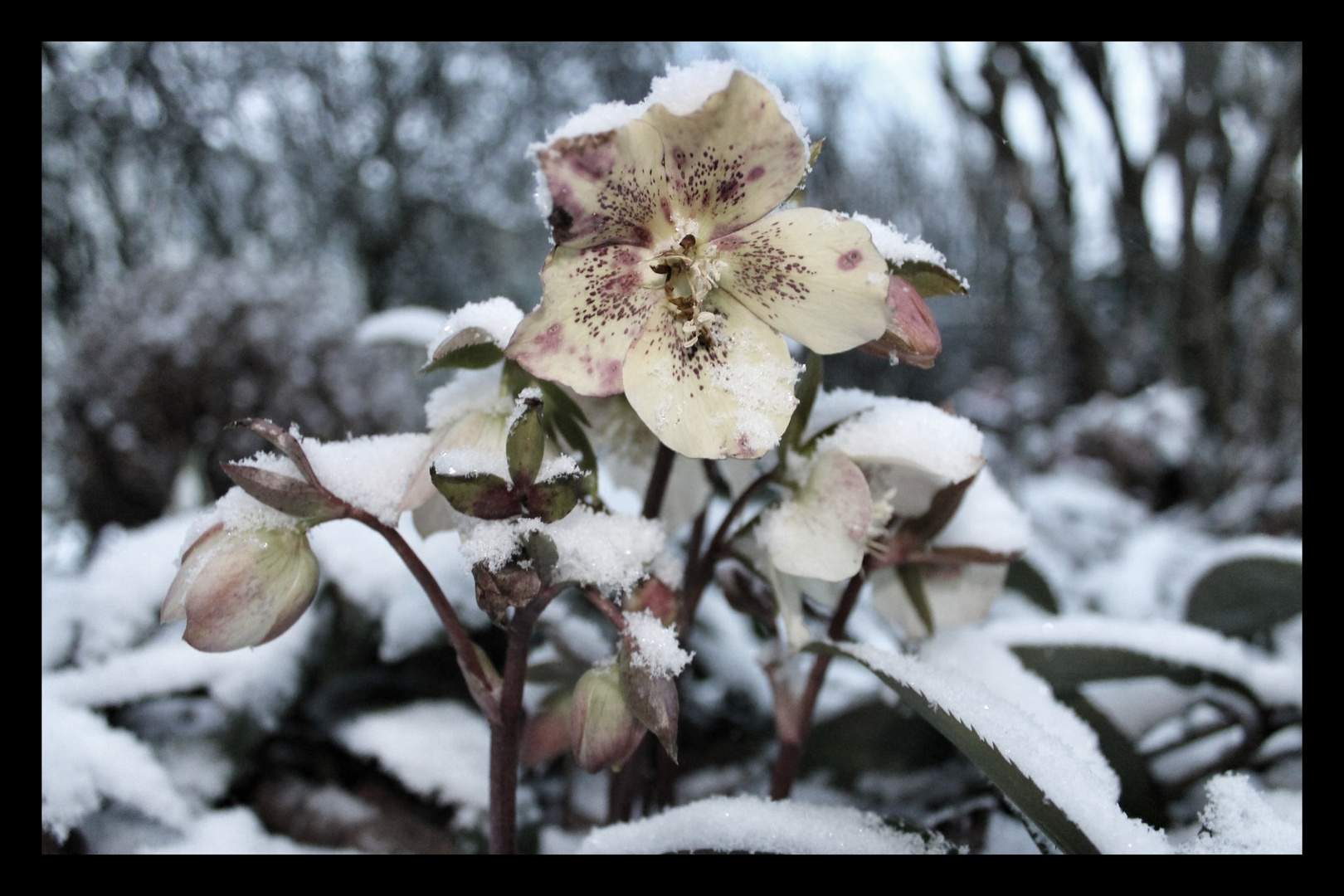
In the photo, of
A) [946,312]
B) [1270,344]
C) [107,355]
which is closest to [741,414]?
[107,355]

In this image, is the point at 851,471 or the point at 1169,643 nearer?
the point at 851,471

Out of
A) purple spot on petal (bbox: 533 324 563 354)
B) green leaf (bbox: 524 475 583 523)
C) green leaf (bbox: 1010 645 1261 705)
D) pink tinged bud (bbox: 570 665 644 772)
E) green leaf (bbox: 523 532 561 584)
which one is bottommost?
pink tinged bud (bbox: 570 665 644 772)

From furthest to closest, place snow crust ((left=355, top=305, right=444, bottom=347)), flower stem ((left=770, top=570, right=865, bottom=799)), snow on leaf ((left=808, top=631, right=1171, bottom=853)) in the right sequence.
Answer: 1. snow crust ((left=355, top=305, right=444, bottom=347))
2. flower stem ((left=770, top=570, right=865, bottom=799))
3. snow on leaf ((left=808, top=631, right=1171, bottom=853))

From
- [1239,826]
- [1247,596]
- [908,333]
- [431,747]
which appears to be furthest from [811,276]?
[1247,596]

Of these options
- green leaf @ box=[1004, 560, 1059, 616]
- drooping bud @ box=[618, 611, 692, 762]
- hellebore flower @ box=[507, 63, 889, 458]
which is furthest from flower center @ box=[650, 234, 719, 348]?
green leaf @ box=[1004, 560, 1059, 616]

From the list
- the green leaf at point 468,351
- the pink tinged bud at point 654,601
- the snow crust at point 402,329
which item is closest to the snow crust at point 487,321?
the green leaf at point 468,351

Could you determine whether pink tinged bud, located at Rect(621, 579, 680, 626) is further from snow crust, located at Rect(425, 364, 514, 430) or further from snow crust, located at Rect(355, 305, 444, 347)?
snow crust, located at Rect(355, 305, 444, 347)

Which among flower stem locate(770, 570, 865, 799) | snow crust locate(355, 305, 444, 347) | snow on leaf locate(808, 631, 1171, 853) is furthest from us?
snow crust locate(355, 305, 444, 347)

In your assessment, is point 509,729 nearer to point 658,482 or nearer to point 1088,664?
point 658,482

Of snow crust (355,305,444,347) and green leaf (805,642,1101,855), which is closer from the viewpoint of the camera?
green leaf (805,642,1101,855)
